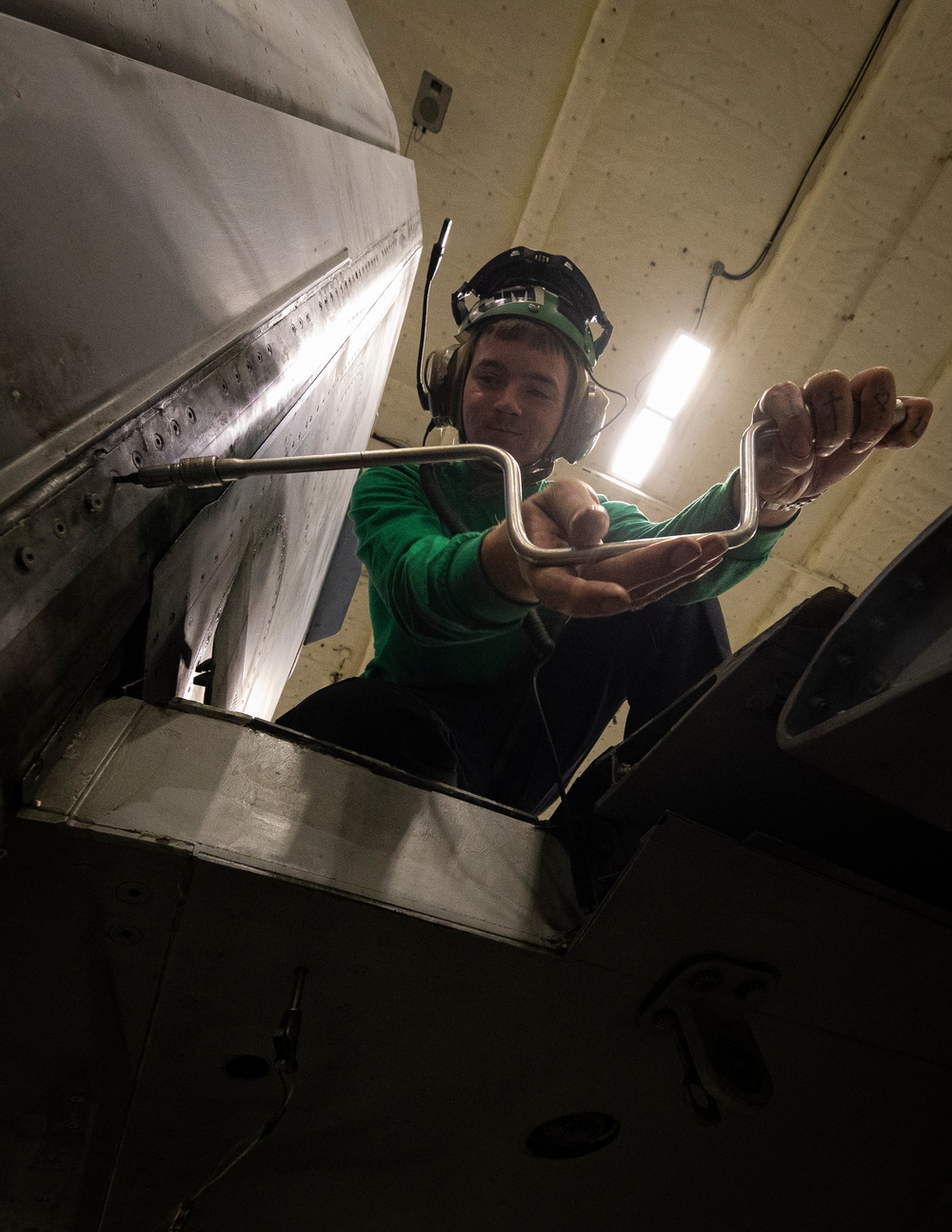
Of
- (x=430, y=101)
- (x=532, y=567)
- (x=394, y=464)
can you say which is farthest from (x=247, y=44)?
(x=430, y=101)

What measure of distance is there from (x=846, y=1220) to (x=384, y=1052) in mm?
888

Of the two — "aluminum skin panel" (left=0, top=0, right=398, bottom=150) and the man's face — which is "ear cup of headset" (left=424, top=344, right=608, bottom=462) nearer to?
the man's face

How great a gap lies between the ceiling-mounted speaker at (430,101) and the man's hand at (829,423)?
2414 millimetres

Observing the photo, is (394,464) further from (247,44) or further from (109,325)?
(247,44)

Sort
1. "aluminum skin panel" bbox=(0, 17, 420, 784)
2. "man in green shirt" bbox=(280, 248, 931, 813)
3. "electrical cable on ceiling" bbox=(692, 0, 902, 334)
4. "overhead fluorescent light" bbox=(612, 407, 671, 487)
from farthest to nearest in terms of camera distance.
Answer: "overhead fluorescent light" bbox=(612, 407, 671, 487)
"electrical cable on ceiling" bbox=(692, 0, 902, 334)
"man in green shirt" bbox=(280, 248, 931, 813)
"aluminum skin panel" bbox=(0, 17, 420, 784)

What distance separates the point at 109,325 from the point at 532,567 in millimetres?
456

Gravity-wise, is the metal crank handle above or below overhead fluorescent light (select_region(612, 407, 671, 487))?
below

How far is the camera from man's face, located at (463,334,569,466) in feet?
4.89

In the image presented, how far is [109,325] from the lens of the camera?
54 cm

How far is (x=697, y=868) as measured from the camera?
67cm

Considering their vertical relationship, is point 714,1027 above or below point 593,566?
below

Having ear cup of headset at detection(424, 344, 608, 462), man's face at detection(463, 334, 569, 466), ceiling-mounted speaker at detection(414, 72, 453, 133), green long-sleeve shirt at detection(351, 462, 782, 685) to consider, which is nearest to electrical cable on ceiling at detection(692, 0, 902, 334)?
ceiling-mounted speaker at detection(414, 72, 453, 133)

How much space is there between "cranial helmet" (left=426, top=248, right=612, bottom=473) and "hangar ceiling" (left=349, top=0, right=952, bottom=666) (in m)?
1.28

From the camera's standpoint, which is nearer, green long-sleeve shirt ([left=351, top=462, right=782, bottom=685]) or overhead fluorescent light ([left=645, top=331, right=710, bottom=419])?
green long-sleeve shirt ([left=351, top=462, right=782, bottom=685])
